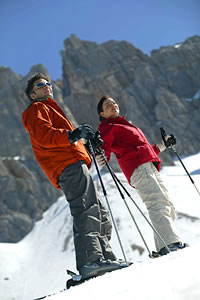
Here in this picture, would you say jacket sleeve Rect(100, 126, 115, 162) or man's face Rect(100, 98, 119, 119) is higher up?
man's face Rect(100, 98, 119, 119)

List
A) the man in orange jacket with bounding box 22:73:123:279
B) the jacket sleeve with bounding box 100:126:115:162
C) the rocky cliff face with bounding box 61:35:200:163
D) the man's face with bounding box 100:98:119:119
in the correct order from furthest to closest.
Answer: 1. the rocky cliff face with bounding box 61:35:200:163
2. the man's face with bounding box 100:98:119:119
3. the jacket sleeve with bounding box 100:126:115:162
4. the man in orange jacket with bounding box 22:73:123:279

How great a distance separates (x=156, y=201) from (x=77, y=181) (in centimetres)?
108

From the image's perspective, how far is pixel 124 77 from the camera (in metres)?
56.2

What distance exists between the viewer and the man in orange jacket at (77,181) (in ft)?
7.78

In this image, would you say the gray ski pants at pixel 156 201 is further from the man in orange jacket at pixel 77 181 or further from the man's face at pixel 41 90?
the man's face at pixel 41 90

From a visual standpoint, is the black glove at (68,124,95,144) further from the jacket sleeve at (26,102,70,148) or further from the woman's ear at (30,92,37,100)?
the woman's ear at (30,92,37,100)

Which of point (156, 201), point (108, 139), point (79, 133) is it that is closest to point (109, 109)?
point (108, 139)

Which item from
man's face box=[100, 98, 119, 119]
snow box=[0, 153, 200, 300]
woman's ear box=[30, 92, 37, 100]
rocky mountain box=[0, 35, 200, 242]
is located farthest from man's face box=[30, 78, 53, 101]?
rocky mountain box=[0, 35, 200, 242]

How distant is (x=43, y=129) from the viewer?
2.71 m

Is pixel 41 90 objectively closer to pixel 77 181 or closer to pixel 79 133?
pixel 79 133

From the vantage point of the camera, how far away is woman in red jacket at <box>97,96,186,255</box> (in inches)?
115

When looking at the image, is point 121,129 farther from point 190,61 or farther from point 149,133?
point 190,61

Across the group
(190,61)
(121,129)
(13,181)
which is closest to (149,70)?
(190,61)

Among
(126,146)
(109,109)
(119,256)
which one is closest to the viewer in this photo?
(126,146)
